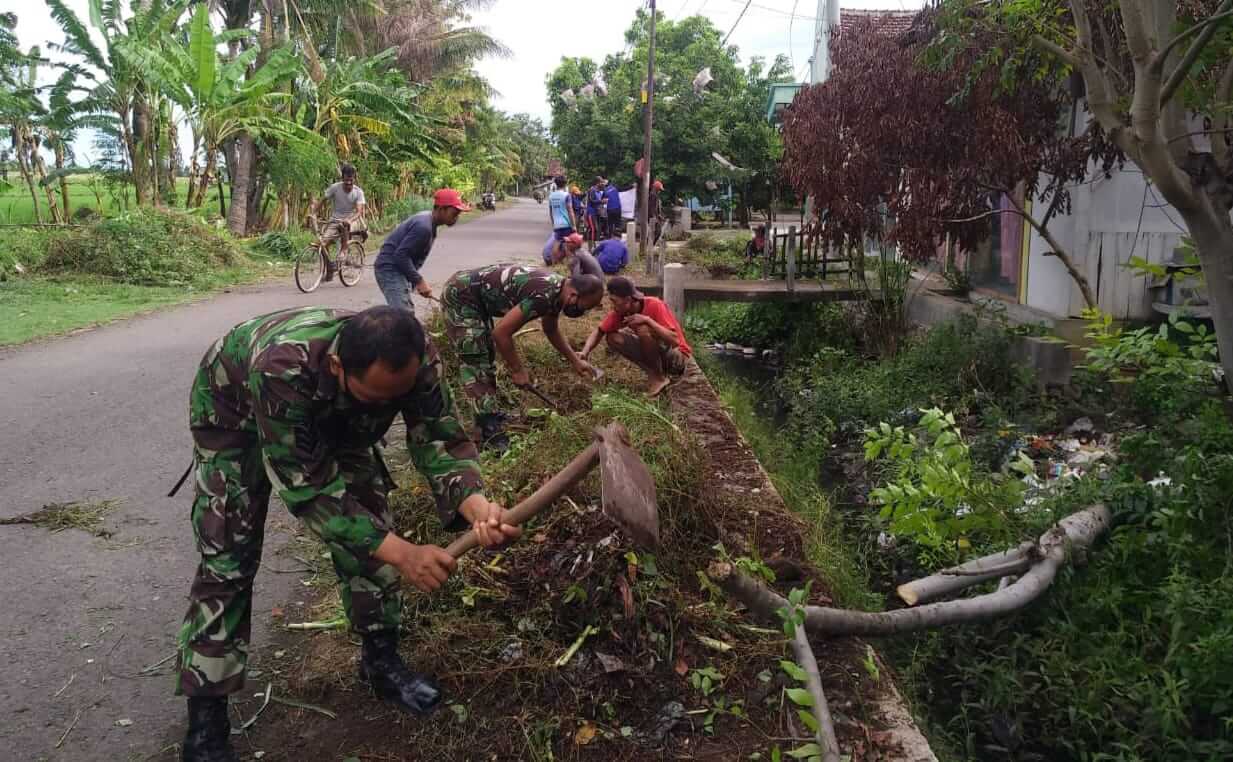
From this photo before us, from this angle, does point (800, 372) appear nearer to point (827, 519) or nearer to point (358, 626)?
point (827, 519)

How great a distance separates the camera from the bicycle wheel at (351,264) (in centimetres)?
1269

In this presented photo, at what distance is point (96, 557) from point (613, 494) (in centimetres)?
275

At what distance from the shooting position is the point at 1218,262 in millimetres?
4633

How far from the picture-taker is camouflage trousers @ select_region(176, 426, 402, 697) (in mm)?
2551

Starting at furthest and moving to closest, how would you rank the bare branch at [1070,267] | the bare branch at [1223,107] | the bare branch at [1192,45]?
the bare branch at [1070,267], the bare branch at [1223,107], the bare branch at [1192,45]

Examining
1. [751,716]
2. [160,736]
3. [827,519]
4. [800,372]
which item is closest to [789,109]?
[800,372]

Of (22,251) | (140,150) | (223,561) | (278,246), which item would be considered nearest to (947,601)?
(223,561)

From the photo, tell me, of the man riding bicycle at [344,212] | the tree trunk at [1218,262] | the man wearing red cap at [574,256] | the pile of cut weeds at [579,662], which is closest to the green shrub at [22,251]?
the man riding bicycle at [344,212]

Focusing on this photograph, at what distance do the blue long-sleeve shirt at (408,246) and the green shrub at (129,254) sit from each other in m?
7.11

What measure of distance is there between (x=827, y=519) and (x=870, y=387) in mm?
3391

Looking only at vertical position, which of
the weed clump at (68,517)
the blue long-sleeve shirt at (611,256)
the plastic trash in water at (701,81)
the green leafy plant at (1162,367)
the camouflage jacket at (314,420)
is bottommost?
the weed clump at (68,517)

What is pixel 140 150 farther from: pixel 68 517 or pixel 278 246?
pixel 68 517

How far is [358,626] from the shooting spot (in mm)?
2809

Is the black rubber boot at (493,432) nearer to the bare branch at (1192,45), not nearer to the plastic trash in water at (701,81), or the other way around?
the bare branch at (1192,45)
